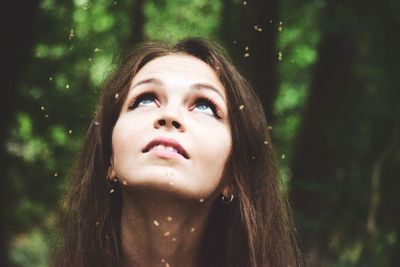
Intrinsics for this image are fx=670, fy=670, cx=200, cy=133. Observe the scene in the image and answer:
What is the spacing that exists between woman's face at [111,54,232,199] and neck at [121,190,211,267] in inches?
3.8

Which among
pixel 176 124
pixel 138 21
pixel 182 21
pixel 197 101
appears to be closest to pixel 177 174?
pixel 176 124

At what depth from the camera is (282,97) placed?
984 centimetres

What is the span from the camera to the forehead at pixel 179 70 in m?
2.70

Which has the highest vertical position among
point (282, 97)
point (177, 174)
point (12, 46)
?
point (282, 97)

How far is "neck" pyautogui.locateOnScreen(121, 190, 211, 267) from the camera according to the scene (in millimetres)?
2543

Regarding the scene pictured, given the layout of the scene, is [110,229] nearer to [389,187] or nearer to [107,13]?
[389,187]

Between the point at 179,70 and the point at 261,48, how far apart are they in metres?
2.69

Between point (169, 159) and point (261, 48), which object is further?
point (261, 48)

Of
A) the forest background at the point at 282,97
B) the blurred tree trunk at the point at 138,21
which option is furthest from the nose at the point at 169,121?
the blurred tree trunk at the point at 138,21

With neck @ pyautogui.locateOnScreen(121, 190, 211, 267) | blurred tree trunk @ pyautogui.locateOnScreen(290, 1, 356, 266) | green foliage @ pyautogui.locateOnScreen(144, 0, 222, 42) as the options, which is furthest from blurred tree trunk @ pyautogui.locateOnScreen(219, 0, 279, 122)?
green foliage @ pyautogui.locateOnScreen(144, 0, 222, 42)

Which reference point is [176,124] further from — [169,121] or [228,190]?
[228,190]

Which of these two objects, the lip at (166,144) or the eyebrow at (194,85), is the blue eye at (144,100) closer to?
the eyebrow at (194,85)

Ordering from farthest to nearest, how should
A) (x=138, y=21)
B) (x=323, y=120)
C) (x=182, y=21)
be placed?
(x=182, y=21), (x=323, y=120), (x=138, y=21)

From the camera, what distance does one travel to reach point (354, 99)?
7.98m
